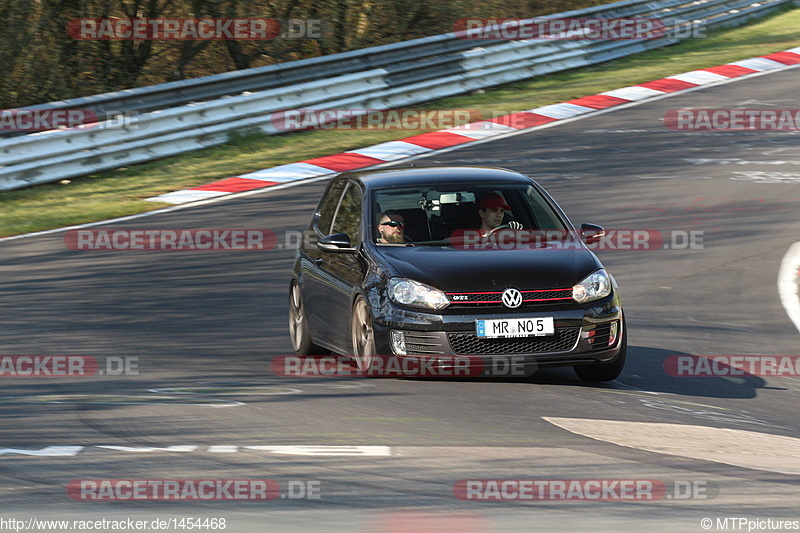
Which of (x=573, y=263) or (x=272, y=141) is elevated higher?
(x=573, y=263)

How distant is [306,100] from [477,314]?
13653 millimetres

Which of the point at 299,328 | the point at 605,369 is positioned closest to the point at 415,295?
the point at 605,369

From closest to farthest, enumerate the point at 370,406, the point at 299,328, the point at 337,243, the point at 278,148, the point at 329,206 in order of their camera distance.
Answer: the point at 370,406, the point at 337,243, the point at 299,328, the point at 329,206, the point at 278,148

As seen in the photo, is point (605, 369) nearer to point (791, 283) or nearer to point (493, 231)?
point (493, 231)

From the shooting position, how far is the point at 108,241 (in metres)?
14.7

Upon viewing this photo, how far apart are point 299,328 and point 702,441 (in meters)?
3.95

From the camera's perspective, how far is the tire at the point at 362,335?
8.68 metres

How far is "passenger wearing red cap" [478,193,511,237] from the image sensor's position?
9438 millimetres

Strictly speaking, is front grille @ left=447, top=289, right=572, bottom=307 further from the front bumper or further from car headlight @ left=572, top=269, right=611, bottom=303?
car headlight @ left=572, top=269, right=611, bottom=303

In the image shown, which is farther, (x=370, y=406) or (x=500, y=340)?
(x=500, y=340)

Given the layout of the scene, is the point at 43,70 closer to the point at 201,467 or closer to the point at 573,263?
the point at 573,263

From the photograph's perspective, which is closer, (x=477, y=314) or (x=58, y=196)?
(x=477, y=314)

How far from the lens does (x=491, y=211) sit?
952cm

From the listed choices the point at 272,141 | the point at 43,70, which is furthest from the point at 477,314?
the point at 43,70
